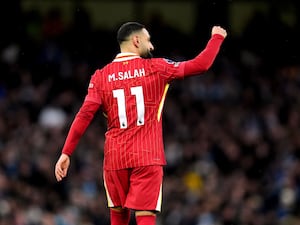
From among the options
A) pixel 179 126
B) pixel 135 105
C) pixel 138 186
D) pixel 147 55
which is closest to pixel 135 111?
pixel 135 105

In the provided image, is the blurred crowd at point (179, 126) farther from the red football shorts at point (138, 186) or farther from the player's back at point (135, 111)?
the player's back at point (135, 111)

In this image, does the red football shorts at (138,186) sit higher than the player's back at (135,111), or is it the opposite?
the player's back at (135,111)

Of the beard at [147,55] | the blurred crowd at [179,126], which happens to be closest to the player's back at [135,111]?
the beard at [147,55]

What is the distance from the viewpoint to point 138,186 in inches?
468

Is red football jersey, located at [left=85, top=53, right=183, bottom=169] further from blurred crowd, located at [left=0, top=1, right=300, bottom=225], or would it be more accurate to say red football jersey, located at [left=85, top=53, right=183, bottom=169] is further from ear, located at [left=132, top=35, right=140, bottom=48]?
blurred crowd, located at [left=0, top=1, right=300, bottom=225]

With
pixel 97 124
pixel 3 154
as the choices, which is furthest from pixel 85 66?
pixel 3 154

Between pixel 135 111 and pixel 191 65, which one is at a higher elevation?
pixel 191 65

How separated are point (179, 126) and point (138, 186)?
12.0 metres

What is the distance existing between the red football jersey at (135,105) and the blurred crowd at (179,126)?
779cm

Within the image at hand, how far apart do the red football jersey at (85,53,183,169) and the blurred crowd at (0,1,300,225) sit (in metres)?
7.79

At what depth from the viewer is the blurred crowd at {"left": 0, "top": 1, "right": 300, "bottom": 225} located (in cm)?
2109

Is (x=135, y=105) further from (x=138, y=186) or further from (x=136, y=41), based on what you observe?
(x=138, y=186)

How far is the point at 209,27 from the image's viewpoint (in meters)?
26.3

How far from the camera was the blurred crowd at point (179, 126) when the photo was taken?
21094 millimetres
